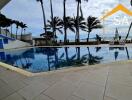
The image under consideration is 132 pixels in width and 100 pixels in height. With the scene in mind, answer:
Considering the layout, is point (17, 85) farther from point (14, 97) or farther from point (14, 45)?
point (14, 45)

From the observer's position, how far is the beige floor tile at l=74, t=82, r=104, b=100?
4.45 meters

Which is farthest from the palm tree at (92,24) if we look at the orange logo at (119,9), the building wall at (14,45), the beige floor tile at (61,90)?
the beige floor tile at (61,90)

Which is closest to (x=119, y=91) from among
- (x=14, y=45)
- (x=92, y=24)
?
(x=92, y=24)

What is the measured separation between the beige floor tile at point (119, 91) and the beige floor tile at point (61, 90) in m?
0.94

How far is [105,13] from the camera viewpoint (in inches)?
1137

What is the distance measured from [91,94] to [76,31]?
28427 mm

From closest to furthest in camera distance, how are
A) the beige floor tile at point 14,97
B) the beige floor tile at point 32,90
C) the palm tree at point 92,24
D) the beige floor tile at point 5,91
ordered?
1. the beige floor tile at point 14,97
2. the beige floor tile at point 32,90
3. the beige floor tile at point 5,91
4. the palm tree at point 92,24

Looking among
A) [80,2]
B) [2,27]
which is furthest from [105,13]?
[2,27]

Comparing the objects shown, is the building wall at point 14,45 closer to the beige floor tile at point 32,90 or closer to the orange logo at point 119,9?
the orange logo at point 119,9

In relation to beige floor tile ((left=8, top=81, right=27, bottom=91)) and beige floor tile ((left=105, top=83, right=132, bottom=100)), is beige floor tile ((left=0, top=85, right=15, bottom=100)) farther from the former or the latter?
beige floor tile ((left=105, top=83, right=132, bottom=100))

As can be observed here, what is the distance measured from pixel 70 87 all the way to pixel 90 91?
0.66 meters

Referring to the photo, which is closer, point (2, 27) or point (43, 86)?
point (43, 86)

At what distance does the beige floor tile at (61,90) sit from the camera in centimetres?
465

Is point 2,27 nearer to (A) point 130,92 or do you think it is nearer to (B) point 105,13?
(B) point 105,13
